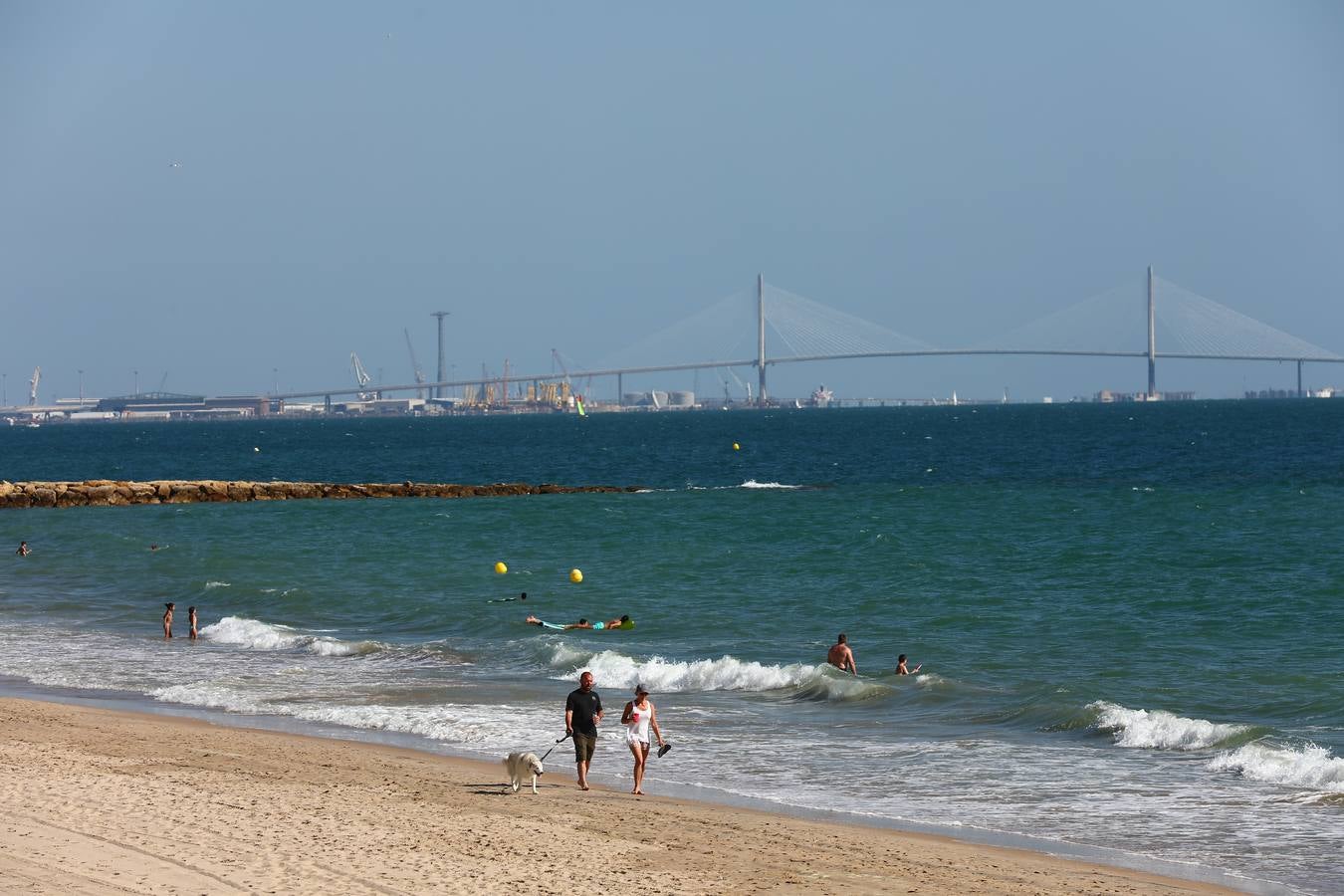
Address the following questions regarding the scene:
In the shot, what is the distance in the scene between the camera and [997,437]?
112 meters

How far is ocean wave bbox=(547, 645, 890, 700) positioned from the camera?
20.1 metres

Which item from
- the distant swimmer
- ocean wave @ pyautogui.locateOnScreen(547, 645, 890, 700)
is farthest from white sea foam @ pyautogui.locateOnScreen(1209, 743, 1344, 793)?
the distant swimmer

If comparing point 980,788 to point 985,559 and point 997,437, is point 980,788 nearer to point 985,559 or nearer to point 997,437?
point 985,559

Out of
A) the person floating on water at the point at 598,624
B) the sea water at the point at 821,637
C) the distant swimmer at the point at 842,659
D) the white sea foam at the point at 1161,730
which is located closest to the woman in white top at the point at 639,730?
the sea water at the point at 821,637

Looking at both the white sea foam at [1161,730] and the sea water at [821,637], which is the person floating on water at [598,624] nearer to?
the sea water at [821,637]

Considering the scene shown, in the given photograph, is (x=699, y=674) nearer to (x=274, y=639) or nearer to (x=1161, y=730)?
(x=1161, y=730)

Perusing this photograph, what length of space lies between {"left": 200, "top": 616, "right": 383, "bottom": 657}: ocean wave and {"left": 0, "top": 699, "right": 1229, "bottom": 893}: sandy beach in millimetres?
8372

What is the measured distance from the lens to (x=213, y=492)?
5903 cm

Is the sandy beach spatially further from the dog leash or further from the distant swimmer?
the distant swimmer

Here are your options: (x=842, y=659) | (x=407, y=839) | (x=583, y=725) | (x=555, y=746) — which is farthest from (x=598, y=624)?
(x=407, y=839)

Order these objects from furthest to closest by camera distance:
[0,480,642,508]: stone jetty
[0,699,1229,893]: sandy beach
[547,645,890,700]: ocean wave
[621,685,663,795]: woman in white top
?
[0,480,642,508]: stone jetty < [547,645,890,700]: ocean wave < [621,685,663,795]: woman in white top < [0,699,1229,893]: sandy beach

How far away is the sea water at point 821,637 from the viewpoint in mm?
14977

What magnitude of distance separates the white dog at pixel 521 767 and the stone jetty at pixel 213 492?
44.5 m

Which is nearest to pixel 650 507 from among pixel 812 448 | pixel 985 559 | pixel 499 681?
pixel 985 559
